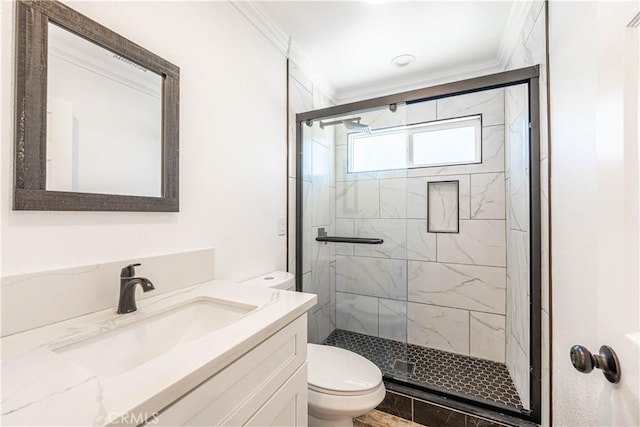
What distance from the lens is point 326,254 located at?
7.11 ft

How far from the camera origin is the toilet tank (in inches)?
57.2

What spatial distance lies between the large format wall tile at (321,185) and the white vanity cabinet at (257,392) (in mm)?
1197

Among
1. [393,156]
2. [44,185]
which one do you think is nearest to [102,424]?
[44,185]

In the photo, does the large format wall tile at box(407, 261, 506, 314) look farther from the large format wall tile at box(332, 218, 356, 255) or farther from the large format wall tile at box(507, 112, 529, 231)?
the large format wall tile at box(332, 218, 356, 255)

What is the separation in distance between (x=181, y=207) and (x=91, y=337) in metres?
0.56

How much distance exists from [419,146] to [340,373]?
1.88 m

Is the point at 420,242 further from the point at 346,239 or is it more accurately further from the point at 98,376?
the point at 98,376

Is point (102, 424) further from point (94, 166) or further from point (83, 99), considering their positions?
point (83, 99)

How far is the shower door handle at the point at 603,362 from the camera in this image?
1.70 ft

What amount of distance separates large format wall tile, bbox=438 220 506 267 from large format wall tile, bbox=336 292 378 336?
2.37ft

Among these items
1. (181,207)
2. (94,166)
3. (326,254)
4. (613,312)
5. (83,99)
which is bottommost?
(326,254)

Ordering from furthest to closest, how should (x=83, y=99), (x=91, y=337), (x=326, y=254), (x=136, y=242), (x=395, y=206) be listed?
(x=326, y=254) → (x=395, y=206) → (x=136, y=242) → (x=83, y=99) → (x=91, y=337)

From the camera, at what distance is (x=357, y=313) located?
2121mm

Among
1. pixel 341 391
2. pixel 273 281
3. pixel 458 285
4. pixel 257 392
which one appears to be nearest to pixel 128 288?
pixel 257 392
